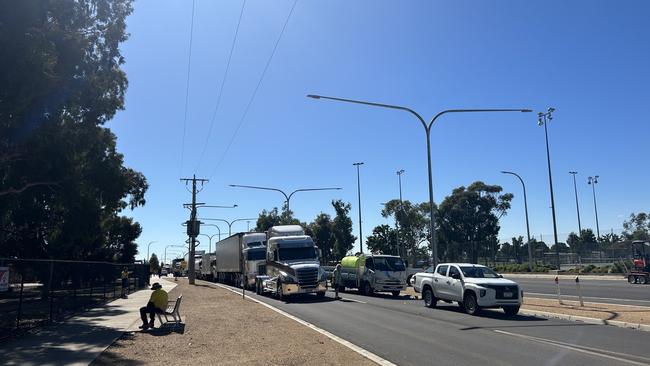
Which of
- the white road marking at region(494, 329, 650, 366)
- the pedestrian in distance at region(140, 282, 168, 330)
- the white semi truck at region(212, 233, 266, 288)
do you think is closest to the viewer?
the white road marking at region(494, 329, 650, 366)

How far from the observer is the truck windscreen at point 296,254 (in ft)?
89.5

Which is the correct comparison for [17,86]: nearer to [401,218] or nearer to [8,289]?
[8,289]

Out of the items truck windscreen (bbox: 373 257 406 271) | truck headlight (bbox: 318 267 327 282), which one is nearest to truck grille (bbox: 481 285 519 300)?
truck headlight (bbox: 318 267 327 282)

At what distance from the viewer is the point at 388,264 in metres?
28.4

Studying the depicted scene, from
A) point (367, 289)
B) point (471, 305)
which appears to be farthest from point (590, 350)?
point (367, 289)

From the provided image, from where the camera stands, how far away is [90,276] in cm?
2209

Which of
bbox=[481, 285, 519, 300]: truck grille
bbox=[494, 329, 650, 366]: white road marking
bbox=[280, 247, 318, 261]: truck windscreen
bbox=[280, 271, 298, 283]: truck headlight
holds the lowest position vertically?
bbox=[494, 329, 650, 366]: white road marking

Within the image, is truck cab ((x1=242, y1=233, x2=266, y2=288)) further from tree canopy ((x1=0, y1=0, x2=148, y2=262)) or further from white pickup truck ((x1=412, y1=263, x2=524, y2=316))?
white pickup truck ((x1=412, y1=263, x2=524, y2=316))

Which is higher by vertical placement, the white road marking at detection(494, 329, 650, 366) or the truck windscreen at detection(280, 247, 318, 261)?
the truck windscreen at detection(280, 247, 318, 261)

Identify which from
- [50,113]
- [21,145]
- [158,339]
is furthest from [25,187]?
[158,339]

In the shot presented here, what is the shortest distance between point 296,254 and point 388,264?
5171mm

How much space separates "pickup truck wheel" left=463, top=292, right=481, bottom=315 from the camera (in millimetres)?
17516

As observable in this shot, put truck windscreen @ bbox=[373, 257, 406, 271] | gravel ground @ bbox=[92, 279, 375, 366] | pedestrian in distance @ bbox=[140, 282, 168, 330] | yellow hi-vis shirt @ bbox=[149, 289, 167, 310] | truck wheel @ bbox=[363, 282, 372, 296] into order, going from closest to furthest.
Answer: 1. gravel ground @ bbox=[92, 279, 375, 366]
2. pedestrian in distance @ bbox=[140, 282, 168, 330]
3. yellow hi-vis shirt @ bbox=[149, 289, 167, 310]
4. truck windscreen @ bbox=[373, 257, 406, 271]
5. truck wheel @ bbox=[363, 282, 372, 296]

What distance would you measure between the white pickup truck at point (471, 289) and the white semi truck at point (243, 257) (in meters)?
12.1
